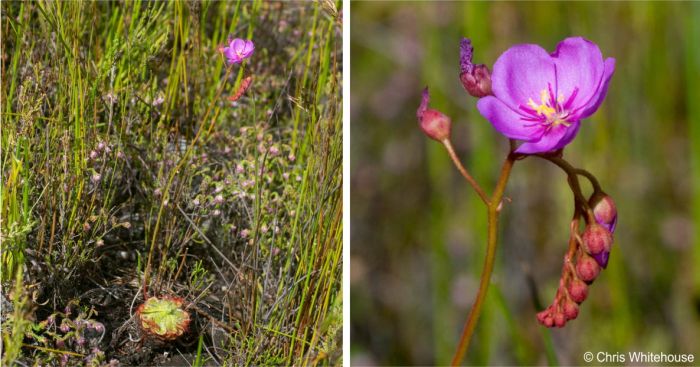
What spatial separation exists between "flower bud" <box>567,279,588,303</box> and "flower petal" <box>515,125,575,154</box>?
0.21 metres

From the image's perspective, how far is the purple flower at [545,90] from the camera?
1.27 metres

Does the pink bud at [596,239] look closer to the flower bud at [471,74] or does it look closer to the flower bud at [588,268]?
the flower bud at [588,268]

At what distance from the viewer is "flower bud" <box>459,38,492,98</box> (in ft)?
4.13

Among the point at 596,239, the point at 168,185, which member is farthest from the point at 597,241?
the point at 168,185

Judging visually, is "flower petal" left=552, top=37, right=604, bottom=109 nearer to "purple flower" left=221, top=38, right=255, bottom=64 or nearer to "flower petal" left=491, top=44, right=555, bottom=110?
"flower petal" left=491, top=44, right=555, bottom=110

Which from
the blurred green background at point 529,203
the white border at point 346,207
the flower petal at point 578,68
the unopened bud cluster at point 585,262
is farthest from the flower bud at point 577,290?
the blurred green background at point 529,203

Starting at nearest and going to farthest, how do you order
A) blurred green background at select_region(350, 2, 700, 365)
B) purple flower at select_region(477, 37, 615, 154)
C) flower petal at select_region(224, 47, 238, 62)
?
1. purple flower at select_region(477, 37, 615, 154)
2. flower petal at select_region(224, 47, 238, 62)
3. blurred green background at select_region(350, 2, 700, 365)

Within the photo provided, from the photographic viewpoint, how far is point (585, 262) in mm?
1246

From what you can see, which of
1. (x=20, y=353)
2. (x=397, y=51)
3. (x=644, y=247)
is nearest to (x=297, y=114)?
(x=397, y=51)

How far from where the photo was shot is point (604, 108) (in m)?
2.25

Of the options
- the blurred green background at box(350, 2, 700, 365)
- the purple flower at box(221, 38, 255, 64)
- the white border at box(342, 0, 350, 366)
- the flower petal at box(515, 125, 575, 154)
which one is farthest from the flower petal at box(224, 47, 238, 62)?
the flower petal at box(515, 125, 575, 154)

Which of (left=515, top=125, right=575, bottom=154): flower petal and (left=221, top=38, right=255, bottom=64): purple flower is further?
(left=221, top=38, right=255, bottom=64): purple flower

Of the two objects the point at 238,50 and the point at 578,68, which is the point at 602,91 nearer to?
the point at 578,68

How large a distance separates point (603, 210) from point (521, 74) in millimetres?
274
